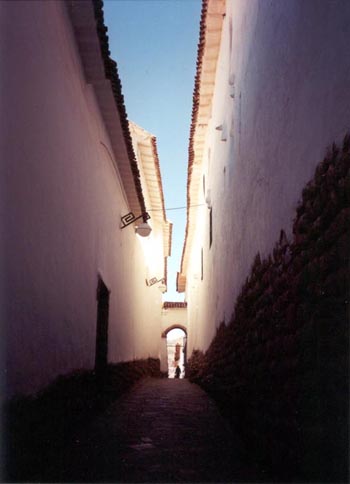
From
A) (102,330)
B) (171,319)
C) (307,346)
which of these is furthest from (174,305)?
(307,346)

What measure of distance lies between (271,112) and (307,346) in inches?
105

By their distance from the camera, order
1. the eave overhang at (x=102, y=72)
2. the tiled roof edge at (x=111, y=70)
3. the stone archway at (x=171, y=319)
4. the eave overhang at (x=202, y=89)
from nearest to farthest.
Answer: the eave overhang at (x=102, y=72) → the tiled roof edge at (x=111, y=70) → the eave overhang at (x=202, y=89) → the stone archway at (x=171, y=319)

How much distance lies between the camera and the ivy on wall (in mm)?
2832

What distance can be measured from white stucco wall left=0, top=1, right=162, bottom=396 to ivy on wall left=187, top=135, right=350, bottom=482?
1.82 m

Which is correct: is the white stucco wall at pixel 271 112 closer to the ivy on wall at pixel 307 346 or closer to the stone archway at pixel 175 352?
the ivy on wall at pixel 307 346

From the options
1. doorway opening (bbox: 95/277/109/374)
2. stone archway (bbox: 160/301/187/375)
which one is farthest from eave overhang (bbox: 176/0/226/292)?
stone archway (bbox: 160/301/187/375)

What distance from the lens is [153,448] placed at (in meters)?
4.95

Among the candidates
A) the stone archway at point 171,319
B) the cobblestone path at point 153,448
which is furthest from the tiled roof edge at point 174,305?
the cobblestone path at point 153,448

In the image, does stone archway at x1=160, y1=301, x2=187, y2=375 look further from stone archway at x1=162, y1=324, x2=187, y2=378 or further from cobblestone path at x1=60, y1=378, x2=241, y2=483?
cobblestone path at x1=60, y1=378, x2=241, y2=483

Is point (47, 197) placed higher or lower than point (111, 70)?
lower

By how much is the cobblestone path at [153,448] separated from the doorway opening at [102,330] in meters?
0.98

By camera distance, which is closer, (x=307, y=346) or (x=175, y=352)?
(x=307, y=346)

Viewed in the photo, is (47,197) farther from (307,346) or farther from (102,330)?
(102,330)

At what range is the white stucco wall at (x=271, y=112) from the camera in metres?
3.34
